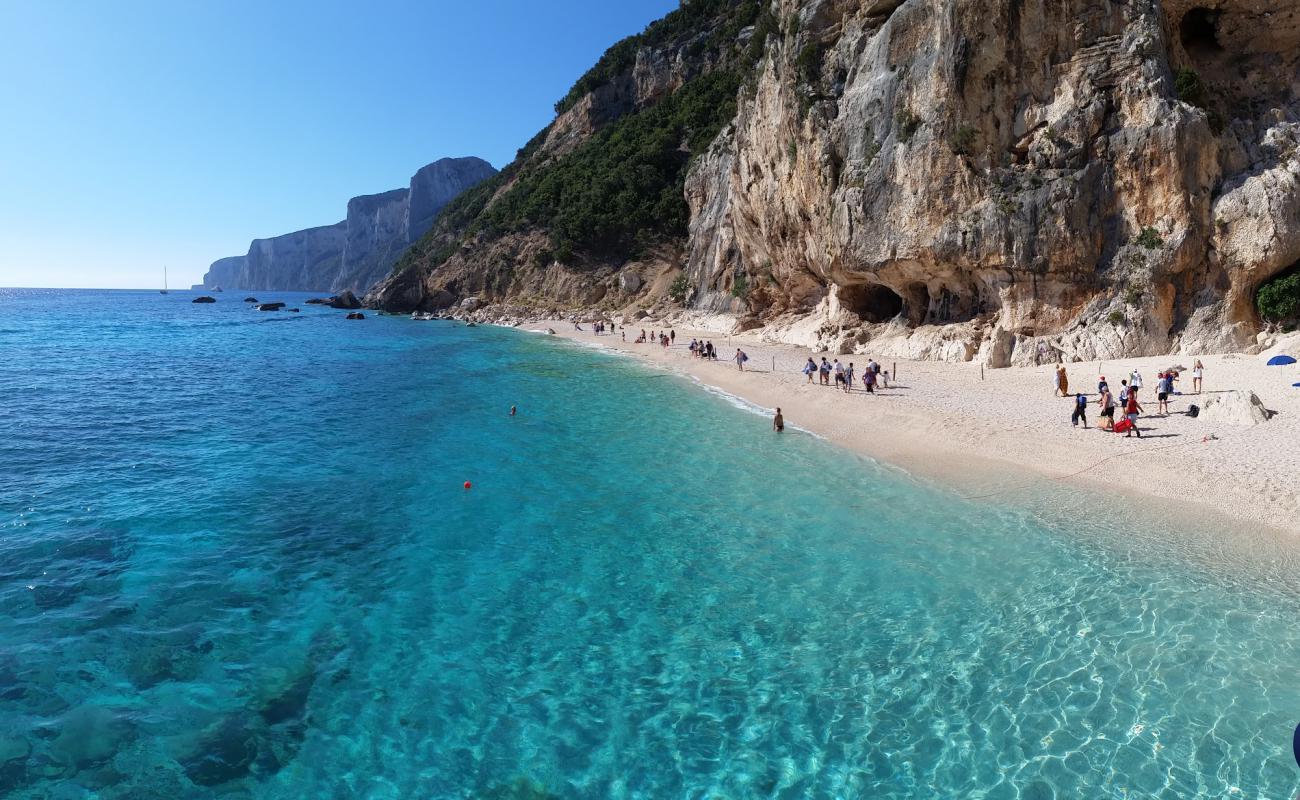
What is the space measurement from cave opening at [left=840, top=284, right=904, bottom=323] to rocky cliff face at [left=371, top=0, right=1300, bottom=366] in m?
0.11

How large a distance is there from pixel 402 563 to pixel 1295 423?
2028 centimetres

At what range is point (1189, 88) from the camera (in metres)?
25.8

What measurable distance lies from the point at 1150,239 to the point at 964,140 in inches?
332

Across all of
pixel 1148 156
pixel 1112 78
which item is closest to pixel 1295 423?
pixel 1148 156

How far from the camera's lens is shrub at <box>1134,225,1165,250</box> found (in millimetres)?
25250

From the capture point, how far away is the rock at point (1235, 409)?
16.0 metres

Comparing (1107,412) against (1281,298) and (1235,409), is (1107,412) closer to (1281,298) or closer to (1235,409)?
(1235,409)

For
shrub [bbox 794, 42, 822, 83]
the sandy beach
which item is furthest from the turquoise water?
shrub [bbox 794, 42, 822, 83]

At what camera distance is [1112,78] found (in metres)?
26.5

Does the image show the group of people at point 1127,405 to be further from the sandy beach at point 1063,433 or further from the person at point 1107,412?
the sandy beach at point 1063,433

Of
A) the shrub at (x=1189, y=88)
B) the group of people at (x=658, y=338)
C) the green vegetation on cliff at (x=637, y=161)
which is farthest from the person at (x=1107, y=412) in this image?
the green vegetation on cliff at (x=637, y=161)

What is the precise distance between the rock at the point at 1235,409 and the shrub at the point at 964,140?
16.1 metres

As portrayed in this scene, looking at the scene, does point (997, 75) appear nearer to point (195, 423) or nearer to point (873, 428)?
point (873, 428)

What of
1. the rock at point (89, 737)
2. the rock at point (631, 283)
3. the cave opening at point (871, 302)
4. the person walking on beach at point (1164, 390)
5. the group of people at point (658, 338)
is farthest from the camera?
the rock at point (631, 283)
